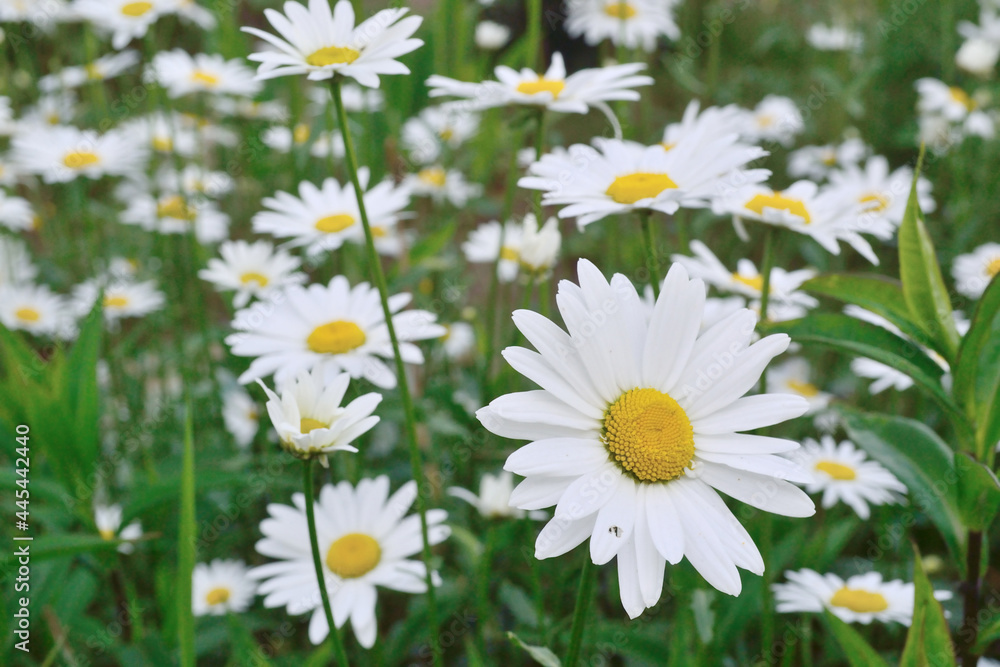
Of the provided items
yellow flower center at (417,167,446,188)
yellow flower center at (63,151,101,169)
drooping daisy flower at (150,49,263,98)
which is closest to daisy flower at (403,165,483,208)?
yellow flower center at (417,167,446,188)

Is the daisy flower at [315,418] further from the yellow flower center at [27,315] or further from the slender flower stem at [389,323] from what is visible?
the yellow flower center at [27,315]

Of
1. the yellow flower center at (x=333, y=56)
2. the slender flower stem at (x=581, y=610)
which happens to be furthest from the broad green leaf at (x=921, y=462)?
the yellow flower center at (x=333, y=56)

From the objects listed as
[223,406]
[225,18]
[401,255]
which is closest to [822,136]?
[401,255]

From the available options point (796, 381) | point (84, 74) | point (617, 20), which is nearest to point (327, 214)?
point (796, 381)

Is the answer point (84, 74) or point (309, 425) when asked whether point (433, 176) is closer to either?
point (84, 74)

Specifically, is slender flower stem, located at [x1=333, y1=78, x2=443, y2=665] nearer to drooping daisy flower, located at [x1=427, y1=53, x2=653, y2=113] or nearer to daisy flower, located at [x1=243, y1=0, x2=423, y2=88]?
daisy flower, located at [x1=243, y1=0, x2=423, y2=88]

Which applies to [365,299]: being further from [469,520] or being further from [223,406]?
[223,406]
